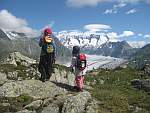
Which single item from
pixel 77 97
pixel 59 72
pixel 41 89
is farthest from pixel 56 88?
pixel 59 72

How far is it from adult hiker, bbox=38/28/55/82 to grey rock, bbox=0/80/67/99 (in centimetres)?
111

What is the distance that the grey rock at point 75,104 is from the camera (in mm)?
17164

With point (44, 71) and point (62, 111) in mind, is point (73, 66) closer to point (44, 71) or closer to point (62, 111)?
point (44, 71)

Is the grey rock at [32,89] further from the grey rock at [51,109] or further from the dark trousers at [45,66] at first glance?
the grey rock at [51,109]

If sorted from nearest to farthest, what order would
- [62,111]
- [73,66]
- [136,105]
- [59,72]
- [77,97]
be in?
[62,111]
[77,97]
[136,105]
[73,66]
[59,72]

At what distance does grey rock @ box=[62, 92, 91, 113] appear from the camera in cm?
1716

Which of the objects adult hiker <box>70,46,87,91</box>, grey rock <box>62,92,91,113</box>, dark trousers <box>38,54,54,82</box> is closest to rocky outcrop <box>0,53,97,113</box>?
grey rock <box>62,92,91,113</box>

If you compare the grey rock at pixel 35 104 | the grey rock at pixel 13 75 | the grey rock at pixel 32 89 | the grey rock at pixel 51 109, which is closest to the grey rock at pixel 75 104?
the grey rock at pixel 51 109

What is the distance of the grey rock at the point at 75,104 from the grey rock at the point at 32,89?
3.31 metres

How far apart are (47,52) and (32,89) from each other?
2877 millimetres

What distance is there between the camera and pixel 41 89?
21.9m

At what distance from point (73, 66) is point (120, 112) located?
18.8 ft

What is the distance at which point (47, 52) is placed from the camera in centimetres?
2312

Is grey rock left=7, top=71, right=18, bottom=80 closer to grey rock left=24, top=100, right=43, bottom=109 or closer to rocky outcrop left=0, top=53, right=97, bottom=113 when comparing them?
rocky outcrop left=0, top=53, right=97, bottom=113
